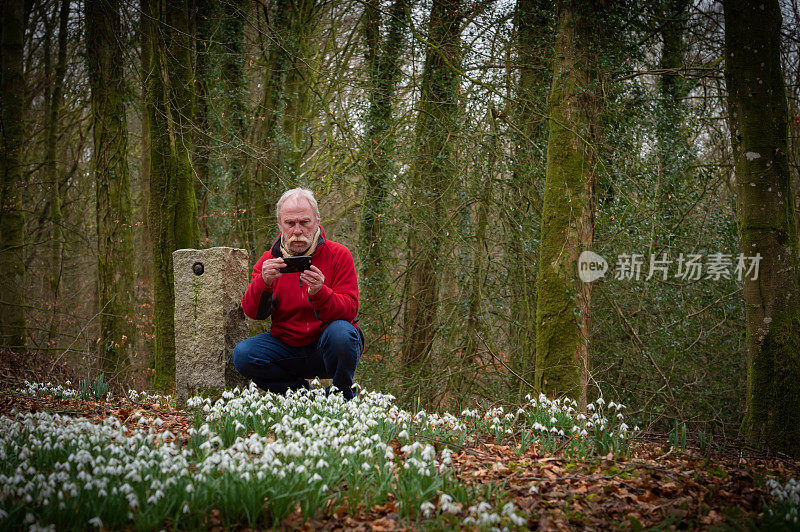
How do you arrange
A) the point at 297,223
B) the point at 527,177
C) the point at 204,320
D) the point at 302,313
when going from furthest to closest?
1. the point at 527,177
2. the point at 204,320
3. the point at 302,313
4. the point at 297,223

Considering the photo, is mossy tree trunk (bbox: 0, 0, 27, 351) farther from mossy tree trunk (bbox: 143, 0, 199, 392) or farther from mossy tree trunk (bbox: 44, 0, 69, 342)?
mossy tree trunk (bbox: 143, 0, 199, 392)

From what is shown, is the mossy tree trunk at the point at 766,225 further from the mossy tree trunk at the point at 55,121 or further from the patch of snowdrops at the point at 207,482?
the mossy tree trunk at the point at 55,121

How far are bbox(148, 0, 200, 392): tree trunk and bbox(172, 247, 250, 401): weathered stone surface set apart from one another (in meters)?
0.88

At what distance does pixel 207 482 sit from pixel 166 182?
4.44 metres

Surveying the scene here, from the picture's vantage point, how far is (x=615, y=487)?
3.38m

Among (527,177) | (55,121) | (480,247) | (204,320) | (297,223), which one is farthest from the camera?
(55,121)

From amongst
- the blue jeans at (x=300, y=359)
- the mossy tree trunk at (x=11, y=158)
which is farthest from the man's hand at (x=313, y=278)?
the mossy tree trunk at (x=11, y=158)

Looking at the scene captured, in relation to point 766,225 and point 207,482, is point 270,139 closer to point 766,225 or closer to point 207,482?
point 766,225

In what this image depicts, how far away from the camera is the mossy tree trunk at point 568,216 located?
18.4ft

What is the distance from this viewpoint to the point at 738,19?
16.2ft

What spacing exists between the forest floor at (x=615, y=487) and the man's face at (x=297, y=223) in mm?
1685

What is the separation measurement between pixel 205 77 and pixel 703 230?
8.17 meters

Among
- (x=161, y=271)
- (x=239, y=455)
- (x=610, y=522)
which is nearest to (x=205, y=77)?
(x=161, y=271)

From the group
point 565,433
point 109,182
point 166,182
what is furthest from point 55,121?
point 565,433
